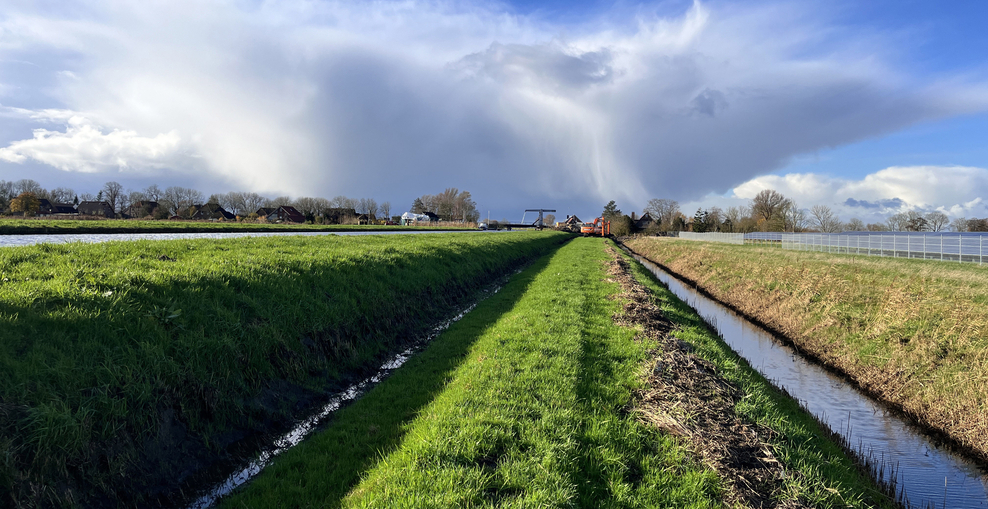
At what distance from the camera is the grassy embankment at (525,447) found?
4.91 meters

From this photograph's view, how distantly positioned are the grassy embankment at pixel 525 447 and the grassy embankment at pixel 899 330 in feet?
10.6

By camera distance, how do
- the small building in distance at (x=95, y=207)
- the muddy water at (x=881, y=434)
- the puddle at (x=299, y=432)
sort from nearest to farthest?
the puddle at (x=299, y=432), the muddy water at (x=881, y=434), the small building in distance at (x=95, y=207)

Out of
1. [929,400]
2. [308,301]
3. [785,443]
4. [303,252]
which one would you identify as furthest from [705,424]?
[303,252]

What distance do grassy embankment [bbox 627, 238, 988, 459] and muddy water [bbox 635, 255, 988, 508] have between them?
21.0 inches

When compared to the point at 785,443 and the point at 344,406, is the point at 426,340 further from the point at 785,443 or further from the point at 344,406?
the point at 785,443

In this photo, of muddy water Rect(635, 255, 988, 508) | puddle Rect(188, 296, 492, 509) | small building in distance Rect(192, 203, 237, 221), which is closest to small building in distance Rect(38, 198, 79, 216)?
small building in distance Rect(192, 203, 237, 221)

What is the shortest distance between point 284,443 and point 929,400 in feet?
44.1

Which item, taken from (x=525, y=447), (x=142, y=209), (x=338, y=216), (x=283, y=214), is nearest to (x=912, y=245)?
(x=525, y=447)

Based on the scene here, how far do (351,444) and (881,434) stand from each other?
10709 mm

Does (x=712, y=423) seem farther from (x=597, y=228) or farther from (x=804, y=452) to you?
(x=597, y=228)

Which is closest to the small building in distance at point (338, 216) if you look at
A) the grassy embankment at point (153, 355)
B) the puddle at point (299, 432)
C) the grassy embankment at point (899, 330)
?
the grassy embankment at point (153, 355)

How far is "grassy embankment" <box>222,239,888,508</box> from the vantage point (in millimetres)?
4906

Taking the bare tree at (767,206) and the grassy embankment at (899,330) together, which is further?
the bare tree at (767,206)

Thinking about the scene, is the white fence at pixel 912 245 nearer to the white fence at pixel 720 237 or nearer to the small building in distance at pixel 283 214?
the white fence at pixel 720 237
